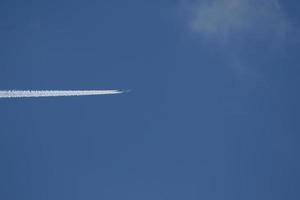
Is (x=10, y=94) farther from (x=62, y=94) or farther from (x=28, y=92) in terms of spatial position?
(x=62, y=94)

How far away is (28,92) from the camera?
36.2m

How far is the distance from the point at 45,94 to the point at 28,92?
176cm

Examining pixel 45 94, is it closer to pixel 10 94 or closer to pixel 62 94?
pixel 62 94

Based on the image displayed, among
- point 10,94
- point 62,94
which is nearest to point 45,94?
point 62,94

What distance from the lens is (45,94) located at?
37688 mm

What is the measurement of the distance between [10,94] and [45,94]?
3641mm

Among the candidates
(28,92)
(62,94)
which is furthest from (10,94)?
(62,94)

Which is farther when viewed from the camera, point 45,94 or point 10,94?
point 45,94

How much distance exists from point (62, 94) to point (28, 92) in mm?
2906

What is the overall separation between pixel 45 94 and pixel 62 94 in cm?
126

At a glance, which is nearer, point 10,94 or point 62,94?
point 10,94

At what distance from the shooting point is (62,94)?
38.3 m
